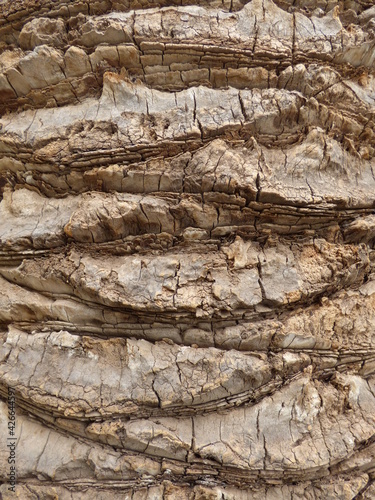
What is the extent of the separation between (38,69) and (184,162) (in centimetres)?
293

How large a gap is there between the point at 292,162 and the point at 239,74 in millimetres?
1655

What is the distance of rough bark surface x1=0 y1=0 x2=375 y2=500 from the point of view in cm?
366

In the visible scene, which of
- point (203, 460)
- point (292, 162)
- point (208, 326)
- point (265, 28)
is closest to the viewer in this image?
point (203, 460)

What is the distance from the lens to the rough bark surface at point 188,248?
3.66 meters

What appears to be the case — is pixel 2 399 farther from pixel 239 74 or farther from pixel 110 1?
pixel 110 1

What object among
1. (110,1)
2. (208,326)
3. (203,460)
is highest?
(110,1)

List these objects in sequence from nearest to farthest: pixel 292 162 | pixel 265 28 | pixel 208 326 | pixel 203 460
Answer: pixel 203 460 < pixel 208 326 < pixel 292 162 < pixel 265 28

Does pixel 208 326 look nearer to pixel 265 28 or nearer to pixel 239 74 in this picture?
pixel 239 74

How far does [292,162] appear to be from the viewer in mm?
4305

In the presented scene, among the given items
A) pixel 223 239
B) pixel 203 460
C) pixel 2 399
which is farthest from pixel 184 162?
pixel 2 399

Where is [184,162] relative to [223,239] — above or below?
above

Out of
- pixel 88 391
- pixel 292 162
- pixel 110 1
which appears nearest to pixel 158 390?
pixel 88 391

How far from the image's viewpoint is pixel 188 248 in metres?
4.19

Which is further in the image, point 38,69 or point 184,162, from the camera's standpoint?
point 38,69
